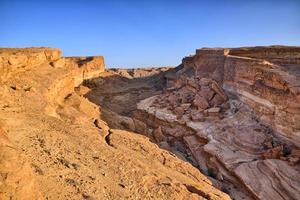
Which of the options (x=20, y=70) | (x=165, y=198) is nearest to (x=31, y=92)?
(x=20, y=70)

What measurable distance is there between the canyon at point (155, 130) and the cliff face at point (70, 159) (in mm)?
25

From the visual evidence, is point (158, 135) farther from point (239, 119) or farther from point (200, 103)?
point (239, 119)

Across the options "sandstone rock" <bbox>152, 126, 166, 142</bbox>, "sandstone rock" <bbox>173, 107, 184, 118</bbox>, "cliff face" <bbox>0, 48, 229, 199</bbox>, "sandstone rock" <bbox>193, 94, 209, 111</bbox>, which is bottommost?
"sandstone rock" <bbox>152, 126, 166, 142</bbox>

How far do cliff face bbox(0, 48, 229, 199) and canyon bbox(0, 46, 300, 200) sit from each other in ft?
0.08

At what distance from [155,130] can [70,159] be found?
985 centimetres

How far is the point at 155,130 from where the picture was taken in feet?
54.8

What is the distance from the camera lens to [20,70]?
12.5m

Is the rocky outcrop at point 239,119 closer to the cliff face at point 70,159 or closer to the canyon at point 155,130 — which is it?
the canyon at point 155,130

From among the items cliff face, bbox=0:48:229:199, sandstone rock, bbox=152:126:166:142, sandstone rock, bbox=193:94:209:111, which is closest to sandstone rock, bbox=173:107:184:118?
sandstone rock, bbox=193:94:209:111

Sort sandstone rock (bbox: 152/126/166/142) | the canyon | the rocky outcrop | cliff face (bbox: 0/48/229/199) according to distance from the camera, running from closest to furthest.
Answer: cliff face (bbox: 0/48/229/199) → the canyon → the rocky outcrop → sandstone rock (bbox: 152/126/166/142)

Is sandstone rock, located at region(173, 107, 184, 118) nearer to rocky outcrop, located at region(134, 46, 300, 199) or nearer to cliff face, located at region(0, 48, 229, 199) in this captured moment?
rocky outcrop, located at region(134, 46, 300, 199)

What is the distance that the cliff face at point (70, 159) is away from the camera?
5660 millimetres

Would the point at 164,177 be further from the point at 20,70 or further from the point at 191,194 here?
the point at 20,70

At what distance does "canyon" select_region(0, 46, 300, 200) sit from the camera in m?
6.58
